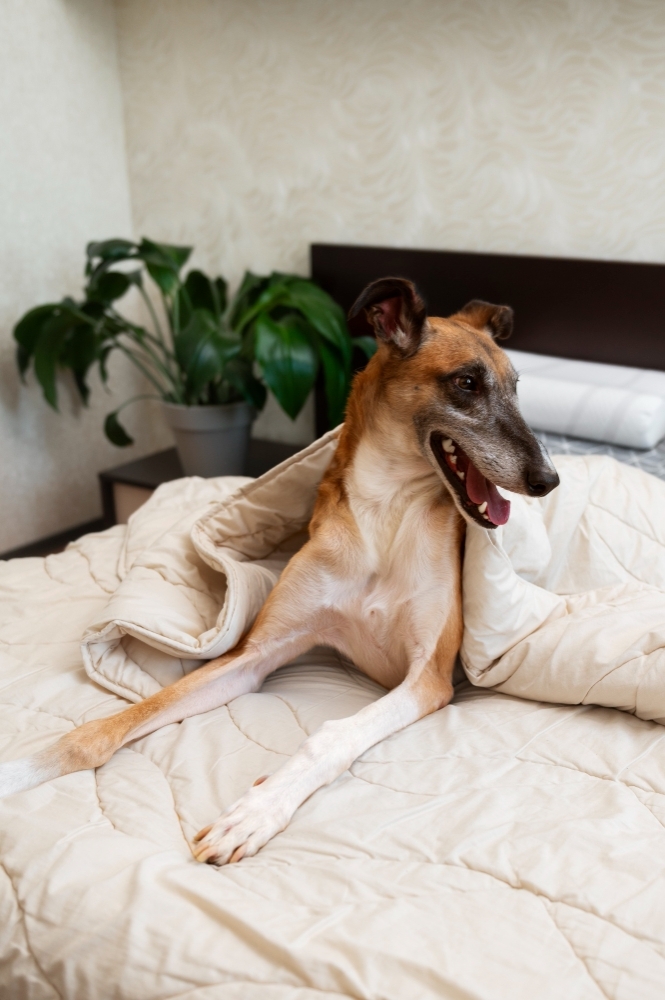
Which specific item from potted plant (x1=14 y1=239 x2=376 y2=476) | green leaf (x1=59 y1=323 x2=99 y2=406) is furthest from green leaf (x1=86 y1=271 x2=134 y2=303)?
green leaf (x1=59 y1=323 x2=99 y2=406)

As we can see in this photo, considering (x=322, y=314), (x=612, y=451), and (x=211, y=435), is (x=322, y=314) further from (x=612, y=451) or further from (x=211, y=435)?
(x=612, y=451)

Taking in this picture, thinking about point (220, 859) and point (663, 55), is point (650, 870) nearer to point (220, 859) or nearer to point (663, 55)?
point (220, 859)

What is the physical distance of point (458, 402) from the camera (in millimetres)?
1382

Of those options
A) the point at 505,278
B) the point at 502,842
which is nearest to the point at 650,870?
the point at 502,842

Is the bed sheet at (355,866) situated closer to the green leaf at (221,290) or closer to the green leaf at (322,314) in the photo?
the green leaf at (322,314)

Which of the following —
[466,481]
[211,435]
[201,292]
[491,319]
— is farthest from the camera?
[201,292]

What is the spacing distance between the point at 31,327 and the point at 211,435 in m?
0.71

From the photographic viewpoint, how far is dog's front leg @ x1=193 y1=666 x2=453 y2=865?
1.07 m

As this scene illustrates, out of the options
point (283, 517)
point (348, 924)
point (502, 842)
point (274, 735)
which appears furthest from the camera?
point (283, 517)

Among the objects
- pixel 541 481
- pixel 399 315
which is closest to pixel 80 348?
pixel 399 315

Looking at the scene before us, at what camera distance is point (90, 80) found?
10.4 ft

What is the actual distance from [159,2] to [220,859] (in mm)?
3165

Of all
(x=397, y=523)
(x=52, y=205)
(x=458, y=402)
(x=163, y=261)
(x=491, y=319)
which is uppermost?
(x=52, y=205)

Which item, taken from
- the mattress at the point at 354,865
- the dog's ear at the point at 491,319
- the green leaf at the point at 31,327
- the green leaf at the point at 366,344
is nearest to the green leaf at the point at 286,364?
the green leaf at the point at 366,344
